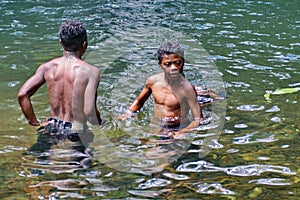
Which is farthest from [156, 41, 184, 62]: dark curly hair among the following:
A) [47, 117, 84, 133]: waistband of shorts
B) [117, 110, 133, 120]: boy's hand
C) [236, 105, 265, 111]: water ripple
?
[236, 105, 265, 111]: water ripple

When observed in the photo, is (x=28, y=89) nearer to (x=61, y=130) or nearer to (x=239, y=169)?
(x=61, y=130)

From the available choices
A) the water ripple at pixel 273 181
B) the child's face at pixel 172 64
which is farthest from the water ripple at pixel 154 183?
the child's face at pixel 172 64

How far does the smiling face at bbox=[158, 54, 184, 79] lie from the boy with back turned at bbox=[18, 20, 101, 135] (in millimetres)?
1020

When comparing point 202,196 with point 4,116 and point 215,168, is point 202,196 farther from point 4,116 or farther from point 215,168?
point 4,116

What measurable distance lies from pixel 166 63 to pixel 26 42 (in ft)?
21.6

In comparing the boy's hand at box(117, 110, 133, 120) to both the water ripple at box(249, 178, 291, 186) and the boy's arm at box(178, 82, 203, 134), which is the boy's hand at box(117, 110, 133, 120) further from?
the water ripple at box(249, 178, 291, 186)

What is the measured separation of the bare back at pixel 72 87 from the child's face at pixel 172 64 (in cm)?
105

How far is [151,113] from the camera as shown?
25.1ft

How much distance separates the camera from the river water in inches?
201

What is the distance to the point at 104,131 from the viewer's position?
687cm

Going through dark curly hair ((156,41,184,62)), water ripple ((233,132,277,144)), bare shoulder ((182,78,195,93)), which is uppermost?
dark curly hair ((156,41,184,62))

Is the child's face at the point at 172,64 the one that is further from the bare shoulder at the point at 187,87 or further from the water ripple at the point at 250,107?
the water ripple at the point at 250,107

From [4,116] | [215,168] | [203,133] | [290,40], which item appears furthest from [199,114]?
[290,40]

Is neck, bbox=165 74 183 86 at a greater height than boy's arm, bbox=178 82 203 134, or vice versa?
neck, bbox=165 74 183 86
